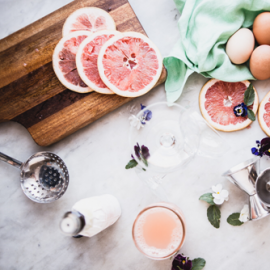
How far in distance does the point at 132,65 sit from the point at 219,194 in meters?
0.68

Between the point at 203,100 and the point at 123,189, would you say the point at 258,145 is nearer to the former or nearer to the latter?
the point at 203,100

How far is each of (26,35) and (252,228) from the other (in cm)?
133

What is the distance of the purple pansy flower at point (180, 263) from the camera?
3.30 feet

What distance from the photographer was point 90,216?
2.91ft

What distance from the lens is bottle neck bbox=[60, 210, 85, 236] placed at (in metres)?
0.77

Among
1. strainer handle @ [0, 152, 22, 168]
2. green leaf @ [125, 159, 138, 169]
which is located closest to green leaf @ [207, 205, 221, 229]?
green leaf @ [125, 159, 138, 169]

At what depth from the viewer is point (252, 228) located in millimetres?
1045

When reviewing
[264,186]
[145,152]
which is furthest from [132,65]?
[264,186]

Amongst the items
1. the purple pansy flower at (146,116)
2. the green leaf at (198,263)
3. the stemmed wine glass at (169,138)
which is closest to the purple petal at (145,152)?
the stemmed wine glass at (169,138)

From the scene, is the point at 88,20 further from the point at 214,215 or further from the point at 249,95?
the point at 214,215

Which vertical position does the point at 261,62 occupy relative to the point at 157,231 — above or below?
above

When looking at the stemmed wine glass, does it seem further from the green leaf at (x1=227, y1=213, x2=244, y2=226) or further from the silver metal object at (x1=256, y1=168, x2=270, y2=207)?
the green leaf at (x1=227, y1=213, x2=244, y2=226)

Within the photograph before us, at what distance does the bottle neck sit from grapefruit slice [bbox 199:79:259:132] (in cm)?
67

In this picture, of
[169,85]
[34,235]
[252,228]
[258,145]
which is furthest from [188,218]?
[34,235]
